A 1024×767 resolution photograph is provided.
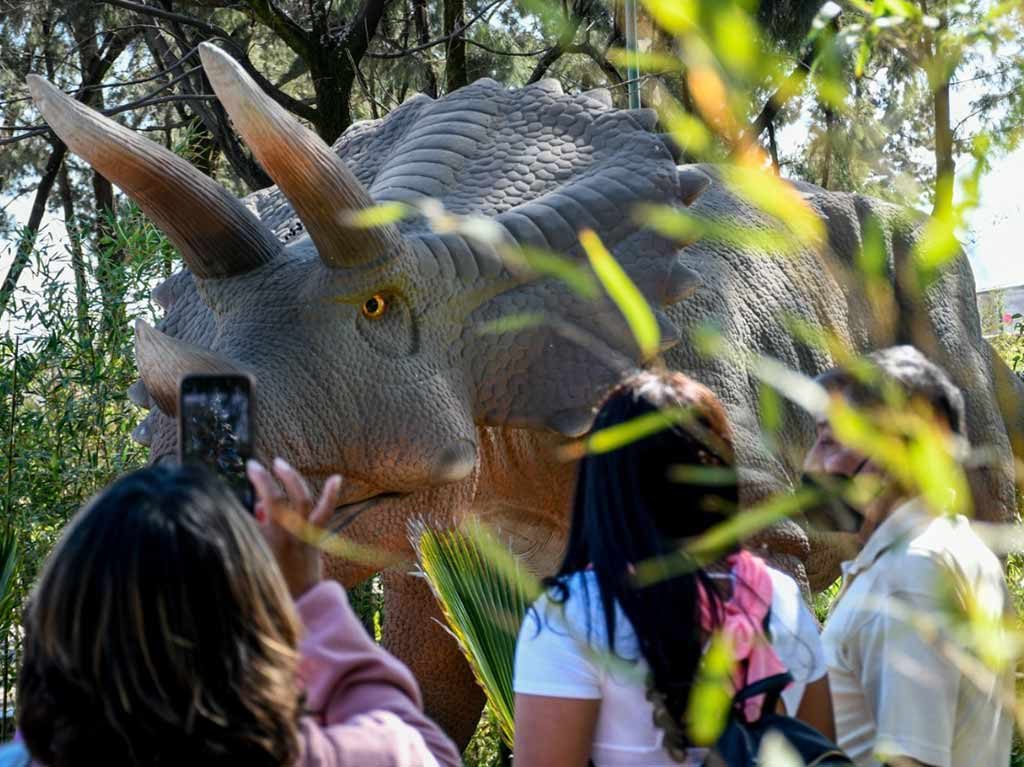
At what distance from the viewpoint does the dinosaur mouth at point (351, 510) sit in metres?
3.43

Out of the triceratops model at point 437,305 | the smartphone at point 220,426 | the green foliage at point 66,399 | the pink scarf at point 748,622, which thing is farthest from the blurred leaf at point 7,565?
the pink scarf at point 748,622

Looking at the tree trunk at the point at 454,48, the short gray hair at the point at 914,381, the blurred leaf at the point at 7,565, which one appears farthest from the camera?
the tree trunk at the point at 454,48

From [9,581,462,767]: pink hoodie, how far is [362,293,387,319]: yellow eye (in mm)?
1766

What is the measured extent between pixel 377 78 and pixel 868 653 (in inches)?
420

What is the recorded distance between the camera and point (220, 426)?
229 cm

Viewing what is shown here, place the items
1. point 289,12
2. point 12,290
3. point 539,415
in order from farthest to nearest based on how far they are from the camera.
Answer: point 289,12, point 12,290, point 539,415

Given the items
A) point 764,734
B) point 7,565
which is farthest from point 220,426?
point 7,565

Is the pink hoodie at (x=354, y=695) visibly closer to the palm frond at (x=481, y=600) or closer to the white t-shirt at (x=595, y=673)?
the white t-shirt at (x=595, y=673)

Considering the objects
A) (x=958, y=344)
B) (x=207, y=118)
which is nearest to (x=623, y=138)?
(x=958, y=344)

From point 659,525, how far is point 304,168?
1.65 meters

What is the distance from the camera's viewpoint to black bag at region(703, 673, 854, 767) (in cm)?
175

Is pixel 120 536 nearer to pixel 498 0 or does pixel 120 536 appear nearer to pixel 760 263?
pixel 760 263

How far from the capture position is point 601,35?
13086 millimetres

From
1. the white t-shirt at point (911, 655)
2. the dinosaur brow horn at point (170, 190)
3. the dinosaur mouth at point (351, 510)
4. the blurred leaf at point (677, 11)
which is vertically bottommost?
the dinosaur mouth at point (351, 510)
